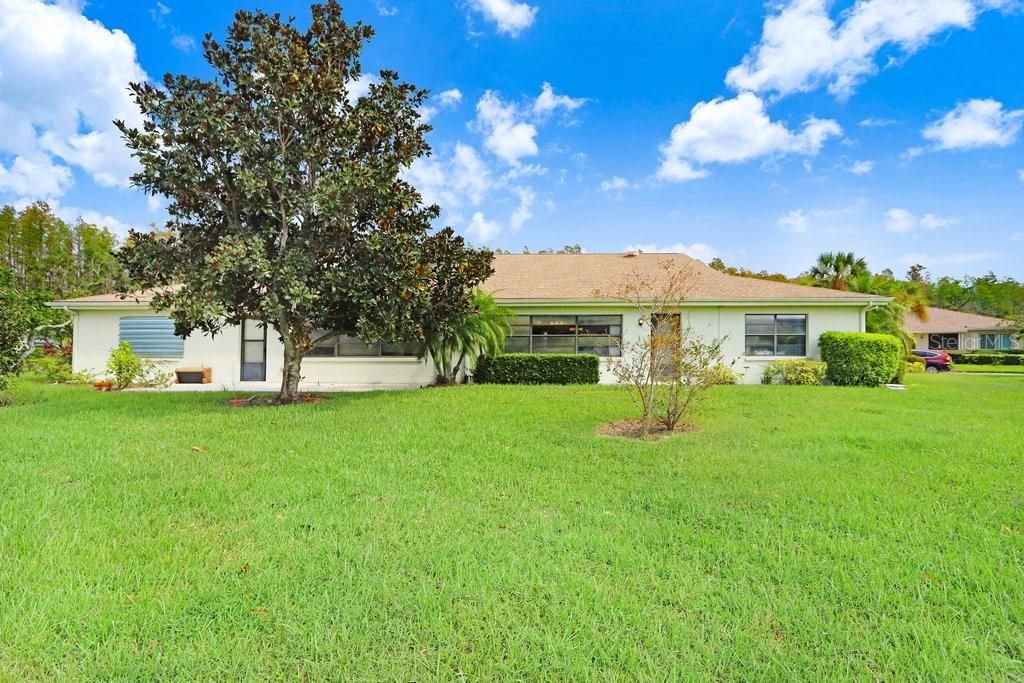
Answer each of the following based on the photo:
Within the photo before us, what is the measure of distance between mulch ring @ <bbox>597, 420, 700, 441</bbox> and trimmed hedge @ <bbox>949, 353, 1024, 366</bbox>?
37023 mm

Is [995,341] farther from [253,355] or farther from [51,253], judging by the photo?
[51,253]

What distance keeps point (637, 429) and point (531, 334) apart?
813 centimetres

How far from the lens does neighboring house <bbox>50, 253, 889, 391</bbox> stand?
579 inches

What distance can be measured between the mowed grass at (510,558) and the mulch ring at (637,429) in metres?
0.52

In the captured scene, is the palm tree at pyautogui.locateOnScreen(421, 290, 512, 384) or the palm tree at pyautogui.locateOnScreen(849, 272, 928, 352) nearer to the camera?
the palm tree at pyautogui.locateOnScreen(421, 290, 512, 384)

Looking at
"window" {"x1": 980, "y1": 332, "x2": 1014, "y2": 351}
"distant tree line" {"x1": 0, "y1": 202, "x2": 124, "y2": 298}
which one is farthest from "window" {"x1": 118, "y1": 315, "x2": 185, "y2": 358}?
"window" {"x1": 980, "y1": 332, "x2": 1014, "y2": 351}

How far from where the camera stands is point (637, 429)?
7613mm

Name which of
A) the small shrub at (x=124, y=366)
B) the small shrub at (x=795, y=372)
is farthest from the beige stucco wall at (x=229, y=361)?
the small shrub at (x=795, y=372)

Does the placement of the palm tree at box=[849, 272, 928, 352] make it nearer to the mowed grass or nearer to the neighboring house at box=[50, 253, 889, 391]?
the neighboring house at box=[50, 253, 889, 391]

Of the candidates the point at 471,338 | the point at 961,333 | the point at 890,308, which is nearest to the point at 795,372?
the point at 890,308

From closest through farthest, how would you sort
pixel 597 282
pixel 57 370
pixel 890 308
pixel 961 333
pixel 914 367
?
1. pixel 57 370
2. pixel 597 282
3. pixel 890 308
4. pixel 914 367
5. pixel 961 333

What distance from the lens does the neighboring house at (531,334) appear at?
14719 millimetres

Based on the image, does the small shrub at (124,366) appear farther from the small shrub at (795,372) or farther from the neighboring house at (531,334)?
the small shrub at (795,372)

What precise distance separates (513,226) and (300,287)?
52.7 ft
